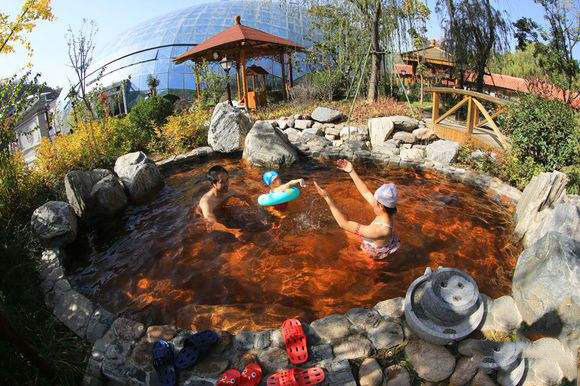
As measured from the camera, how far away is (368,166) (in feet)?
28.9

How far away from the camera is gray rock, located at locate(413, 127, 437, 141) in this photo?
9.80 m

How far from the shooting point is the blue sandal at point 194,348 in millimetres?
3035

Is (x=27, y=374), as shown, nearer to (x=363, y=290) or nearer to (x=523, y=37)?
(x=363, y=290)

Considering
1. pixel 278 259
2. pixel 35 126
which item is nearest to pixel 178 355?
pixel 278 259

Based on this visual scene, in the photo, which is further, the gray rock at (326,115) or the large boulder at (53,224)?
the gray rock at (326,115)

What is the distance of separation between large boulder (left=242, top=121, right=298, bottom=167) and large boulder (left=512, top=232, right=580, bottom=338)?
631cm

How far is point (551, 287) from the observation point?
312 cm

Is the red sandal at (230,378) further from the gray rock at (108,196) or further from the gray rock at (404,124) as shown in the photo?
the gray rock at (404,124)

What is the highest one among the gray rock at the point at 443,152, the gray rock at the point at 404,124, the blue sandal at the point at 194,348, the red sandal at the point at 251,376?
the gray rock at the point at 404,124

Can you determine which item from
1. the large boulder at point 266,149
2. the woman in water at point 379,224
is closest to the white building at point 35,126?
the large boulder at point 266,149

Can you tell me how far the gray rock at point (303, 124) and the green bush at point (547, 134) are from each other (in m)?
6.13

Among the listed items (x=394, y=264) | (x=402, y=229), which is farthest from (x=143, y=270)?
(x=402, y=229)

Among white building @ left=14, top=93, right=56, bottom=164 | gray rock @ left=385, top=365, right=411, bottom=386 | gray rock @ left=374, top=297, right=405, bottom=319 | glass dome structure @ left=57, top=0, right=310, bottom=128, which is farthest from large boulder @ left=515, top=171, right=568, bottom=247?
glass dome structure @ left=57, top=0, right=310, bottom=128

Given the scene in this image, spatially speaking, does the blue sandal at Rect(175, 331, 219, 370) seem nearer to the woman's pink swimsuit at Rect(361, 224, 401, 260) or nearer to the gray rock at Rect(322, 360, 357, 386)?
the gray rock at Rect(322, 360, 357, 386)
